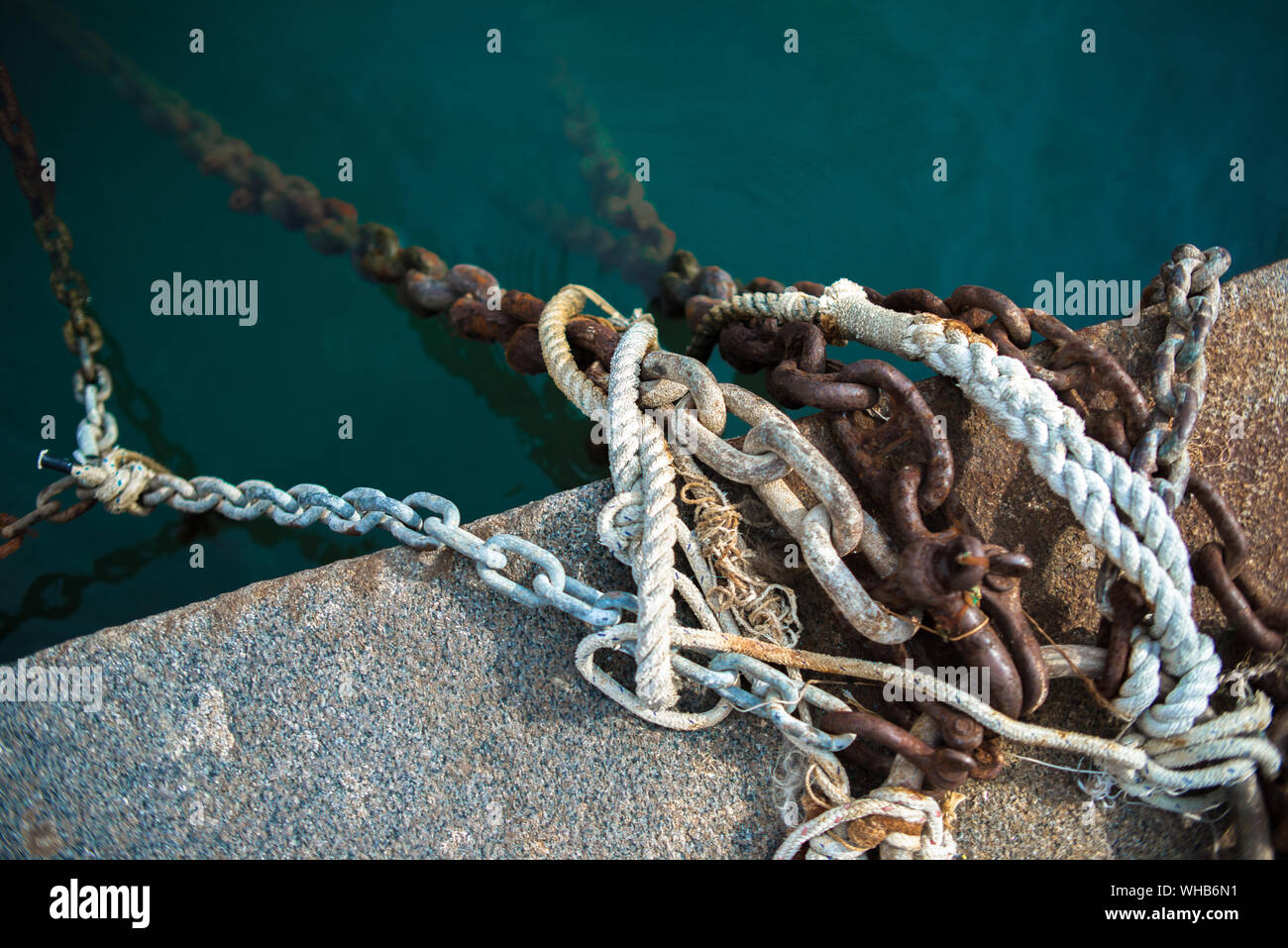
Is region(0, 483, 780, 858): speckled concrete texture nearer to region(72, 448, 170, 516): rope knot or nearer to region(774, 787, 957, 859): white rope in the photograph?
region(774, 787, 957, 859): white rope

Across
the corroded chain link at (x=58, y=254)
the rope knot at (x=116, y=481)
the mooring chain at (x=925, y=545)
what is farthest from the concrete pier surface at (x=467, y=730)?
the corroded chain link at (x=58, y=254)

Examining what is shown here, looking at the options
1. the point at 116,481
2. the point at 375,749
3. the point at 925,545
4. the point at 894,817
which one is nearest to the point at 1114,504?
the point at 925,545

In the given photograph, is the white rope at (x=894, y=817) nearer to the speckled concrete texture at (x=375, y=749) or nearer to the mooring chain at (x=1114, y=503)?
the speckled concrete texture at (x=375, y=749)

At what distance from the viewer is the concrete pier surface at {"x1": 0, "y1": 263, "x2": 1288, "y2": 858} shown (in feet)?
4.31

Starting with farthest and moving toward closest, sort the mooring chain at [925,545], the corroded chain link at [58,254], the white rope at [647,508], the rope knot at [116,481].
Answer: the corroded chain link at [58,254]
the rope knot at [116,481]
the white rope at [647,508]
the mooring chain at [925,545]

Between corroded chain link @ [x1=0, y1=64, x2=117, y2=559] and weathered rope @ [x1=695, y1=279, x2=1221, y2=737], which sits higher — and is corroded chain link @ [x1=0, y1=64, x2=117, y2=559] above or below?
above

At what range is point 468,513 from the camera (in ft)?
6.97

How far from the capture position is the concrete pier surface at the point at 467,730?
4.31 feet

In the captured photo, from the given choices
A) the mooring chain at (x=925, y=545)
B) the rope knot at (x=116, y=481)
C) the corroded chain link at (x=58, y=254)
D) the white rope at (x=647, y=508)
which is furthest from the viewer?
the corroded chain link at (x=58, y=254)

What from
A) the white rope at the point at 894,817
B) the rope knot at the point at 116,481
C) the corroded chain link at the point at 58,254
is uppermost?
the corroded chain link at the point at 58,254

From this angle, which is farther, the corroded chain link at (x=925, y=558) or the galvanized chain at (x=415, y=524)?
the galvanized chain at (x=415, y=524)

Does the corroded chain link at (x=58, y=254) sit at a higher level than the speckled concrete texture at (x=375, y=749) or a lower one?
higher

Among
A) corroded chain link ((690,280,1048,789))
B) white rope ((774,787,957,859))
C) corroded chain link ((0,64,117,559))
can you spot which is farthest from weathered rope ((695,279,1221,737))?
corroded chain link ((0,64,117,559))
